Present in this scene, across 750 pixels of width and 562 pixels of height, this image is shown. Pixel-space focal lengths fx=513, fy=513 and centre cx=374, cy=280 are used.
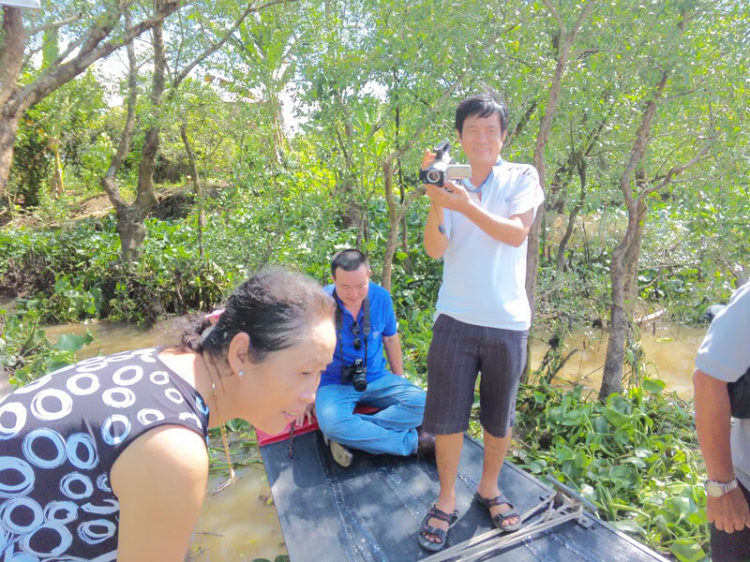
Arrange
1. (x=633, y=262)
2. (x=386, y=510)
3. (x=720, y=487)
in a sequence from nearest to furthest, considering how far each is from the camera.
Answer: (x=720, y=487) → (x=386, y=510) → (x=633, y=262)

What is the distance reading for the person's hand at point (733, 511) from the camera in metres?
1.35

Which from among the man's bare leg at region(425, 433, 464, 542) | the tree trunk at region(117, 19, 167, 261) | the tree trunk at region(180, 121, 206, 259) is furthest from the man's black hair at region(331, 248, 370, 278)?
the tree trunk at region(117, 19, 167, 261)

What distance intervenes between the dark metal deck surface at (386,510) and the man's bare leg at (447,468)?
0.33 feet

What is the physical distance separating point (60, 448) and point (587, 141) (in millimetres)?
4023

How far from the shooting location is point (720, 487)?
1.35 meters

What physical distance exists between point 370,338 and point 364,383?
26cm

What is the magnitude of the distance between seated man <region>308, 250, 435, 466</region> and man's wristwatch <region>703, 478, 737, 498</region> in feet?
4.73

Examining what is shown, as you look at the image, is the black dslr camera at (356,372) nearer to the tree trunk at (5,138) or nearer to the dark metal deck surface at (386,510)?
the dark metal deck surface at (386,510)

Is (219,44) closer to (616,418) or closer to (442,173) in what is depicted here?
(442,173)

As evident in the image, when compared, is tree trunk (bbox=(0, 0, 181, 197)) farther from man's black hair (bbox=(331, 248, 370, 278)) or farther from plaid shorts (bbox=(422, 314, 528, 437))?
plaid shorts (bbox=(422, 314, 528, 437))

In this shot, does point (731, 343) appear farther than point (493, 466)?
No

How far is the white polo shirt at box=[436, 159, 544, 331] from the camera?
6.34 ft

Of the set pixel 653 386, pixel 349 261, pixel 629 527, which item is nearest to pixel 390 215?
pixel 349 261

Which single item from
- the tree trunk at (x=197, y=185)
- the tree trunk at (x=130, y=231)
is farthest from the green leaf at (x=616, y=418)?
the tree trunk at (x=130, y=231)
